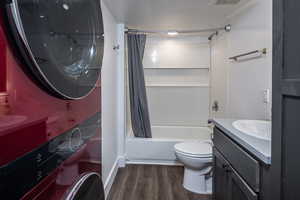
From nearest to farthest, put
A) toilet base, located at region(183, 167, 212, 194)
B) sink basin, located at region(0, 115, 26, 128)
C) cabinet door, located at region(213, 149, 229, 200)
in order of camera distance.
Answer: sink basin, located at region(0, 115, 26, 128) < cabinet door, located at region(213, 149, 229, 200) < toilet base, located at region(183, 167, 212, 194)

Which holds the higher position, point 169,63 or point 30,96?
point 169,63

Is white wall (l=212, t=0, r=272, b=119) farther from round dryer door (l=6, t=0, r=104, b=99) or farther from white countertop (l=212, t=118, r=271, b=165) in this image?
round dryer door (l=6, t=0, r=104, b=99)

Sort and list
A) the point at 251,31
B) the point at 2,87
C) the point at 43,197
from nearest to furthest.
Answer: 1. the point at 2,87
2. the point at 43,197
3. the point at 251,31

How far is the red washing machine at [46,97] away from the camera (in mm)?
472

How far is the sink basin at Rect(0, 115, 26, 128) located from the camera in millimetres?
461

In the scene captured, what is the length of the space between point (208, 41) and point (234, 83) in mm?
1357

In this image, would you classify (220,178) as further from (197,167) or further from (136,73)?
(136,73)

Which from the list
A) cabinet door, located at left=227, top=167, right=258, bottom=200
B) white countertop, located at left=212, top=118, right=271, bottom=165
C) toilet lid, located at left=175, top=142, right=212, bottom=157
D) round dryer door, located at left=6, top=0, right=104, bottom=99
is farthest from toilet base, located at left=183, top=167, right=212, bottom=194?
round dryer door, located at left=6, top=0, right=104, bottom=99

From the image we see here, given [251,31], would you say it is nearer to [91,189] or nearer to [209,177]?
[209,177]

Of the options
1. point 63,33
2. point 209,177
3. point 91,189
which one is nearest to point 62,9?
point 63,33

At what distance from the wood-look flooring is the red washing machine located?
4.15 feet

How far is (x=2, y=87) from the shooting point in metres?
0.46

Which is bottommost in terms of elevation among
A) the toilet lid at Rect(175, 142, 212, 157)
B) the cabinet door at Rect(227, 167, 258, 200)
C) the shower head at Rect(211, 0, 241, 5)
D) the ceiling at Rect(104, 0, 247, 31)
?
the toilet lid at Rect(175, 142, 212, 157)

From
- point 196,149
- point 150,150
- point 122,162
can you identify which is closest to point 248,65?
point 196,149
